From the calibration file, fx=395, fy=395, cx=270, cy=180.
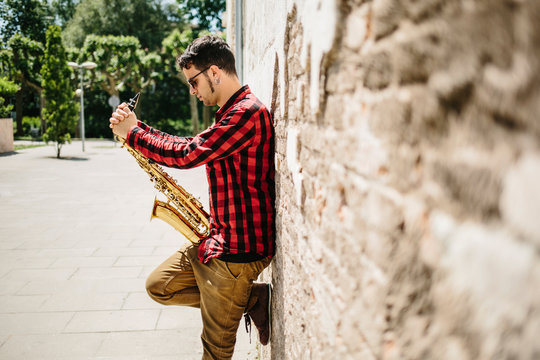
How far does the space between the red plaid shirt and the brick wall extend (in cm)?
99

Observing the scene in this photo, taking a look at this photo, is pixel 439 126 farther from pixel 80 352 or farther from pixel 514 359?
pixel 80 352

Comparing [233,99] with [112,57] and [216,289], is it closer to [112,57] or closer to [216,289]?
[216,289]

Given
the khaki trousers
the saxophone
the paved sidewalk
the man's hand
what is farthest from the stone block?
the khaki trousers

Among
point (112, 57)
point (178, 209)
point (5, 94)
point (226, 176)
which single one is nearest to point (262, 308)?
point (226, 176)

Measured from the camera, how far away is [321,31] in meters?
1.29

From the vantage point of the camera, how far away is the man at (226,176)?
232cm

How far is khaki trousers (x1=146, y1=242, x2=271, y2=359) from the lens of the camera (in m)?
2.54

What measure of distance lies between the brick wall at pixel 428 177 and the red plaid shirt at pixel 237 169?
39.1 inches

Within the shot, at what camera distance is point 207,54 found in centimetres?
259

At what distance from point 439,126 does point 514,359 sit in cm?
38

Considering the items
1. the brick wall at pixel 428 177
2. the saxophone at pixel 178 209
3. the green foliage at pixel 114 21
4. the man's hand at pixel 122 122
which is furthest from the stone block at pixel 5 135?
the brick wall at pixel 428 177

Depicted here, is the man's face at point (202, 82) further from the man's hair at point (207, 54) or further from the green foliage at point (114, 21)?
the green foliage at point (114, 21)

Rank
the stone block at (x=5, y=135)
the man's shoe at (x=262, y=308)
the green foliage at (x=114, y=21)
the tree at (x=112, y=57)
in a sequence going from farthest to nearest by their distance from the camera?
the green foliage at (x=114, y=21) → the tree at (x=112, y=57) → the stone block at (x=5, y=135) → the man's shoe at (x=262, y=308)

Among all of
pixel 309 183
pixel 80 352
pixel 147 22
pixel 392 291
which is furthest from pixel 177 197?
pixel 147 22
